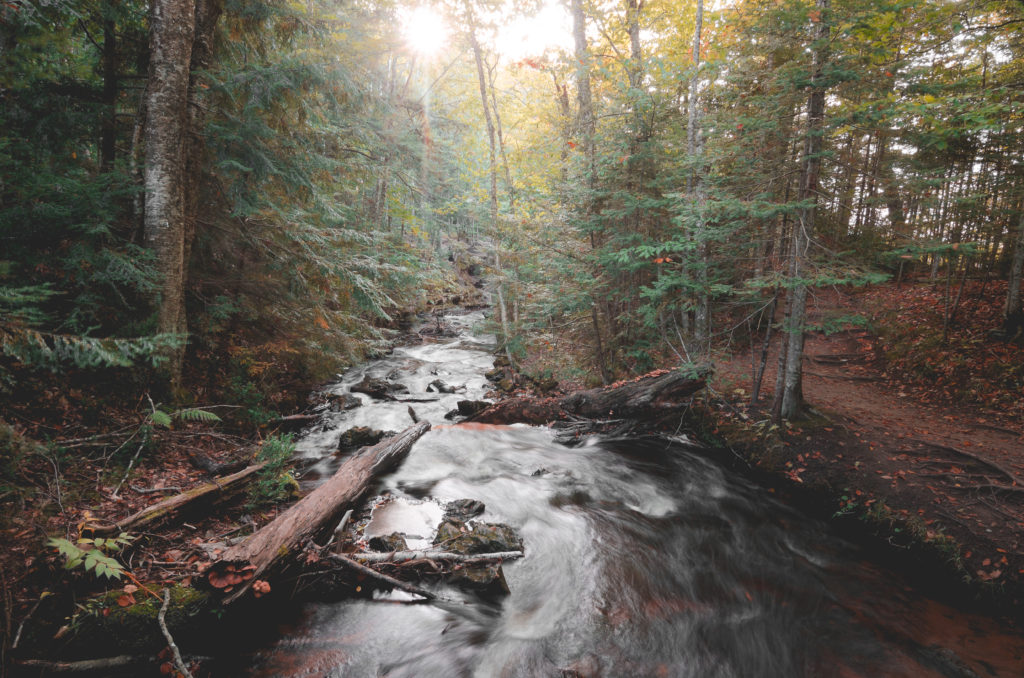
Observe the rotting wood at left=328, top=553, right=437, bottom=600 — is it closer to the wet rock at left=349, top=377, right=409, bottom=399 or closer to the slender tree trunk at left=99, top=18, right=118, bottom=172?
the slender tree trunk at left=99, top=18, right=118, bottom=172

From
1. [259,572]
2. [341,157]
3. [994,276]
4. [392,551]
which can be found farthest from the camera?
[994,276]

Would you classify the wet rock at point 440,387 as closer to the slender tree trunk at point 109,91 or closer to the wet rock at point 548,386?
the wet rock at point 548,386

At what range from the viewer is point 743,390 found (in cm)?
930

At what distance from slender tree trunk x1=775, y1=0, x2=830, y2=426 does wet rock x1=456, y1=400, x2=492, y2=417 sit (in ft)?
20.8

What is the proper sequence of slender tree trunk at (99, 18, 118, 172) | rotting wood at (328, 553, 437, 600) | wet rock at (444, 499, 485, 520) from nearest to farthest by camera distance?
rotting wood at (328, 553, 437, 600)
wet rock at (444, 499, 485, 520)
slender tree trunk at (99, 18, 118, 172)

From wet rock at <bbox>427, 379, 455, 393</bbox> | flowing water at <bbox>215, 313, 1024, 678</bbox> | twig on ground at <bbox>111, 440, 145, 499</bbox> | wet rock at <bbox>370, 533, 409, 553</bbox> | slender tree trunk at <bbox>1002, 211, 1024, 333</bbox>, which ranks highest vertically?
slender tree trunk at <bbox>1002, 211, 1024, 333</bbox>

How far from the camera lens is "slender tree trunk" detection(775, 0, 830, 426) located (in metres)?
5.98

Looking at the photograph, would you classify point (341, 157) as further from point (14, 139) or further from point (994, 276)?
point (994, 276)

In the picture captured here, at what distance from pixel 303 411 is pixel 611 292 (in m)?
7.90

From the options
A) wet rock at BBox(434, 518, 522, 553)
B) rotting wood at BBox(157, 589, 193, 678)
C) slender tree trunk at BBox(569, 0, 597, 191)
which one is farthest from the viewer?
slender tree trunk at BBox(569, 0, 597, 191)

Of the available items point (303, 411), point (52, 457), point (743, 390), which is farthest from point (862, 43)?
point (303, 411)

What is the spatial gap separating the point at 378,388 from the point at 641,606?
343 inches

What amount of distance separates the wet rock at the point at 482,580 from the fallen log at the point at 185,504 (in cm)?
283

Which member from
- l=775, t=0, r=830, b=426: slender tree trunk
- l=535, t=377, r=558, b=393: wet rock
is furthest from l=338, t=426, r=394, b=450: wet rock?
l=775, t=0, r=830, b=426: slender tree trunk
